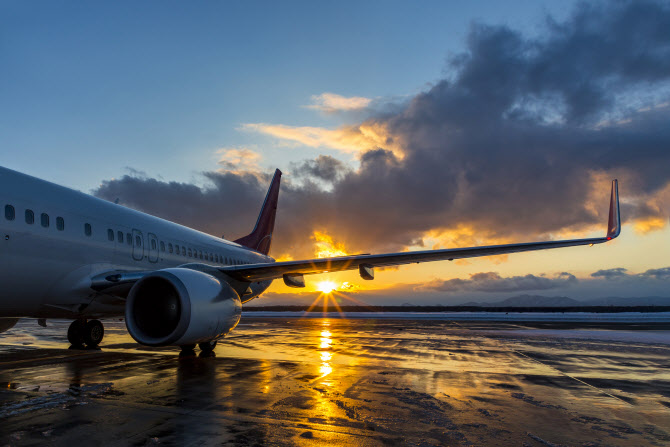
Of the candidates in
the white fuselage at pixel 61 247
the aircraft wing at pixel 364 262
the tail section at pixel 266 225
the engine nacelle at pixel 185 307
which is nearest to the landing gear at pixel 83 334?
the white fuselage at pixel 61 247

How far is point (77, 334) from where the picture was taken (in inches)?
456

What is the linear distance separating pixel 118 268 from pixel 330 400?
22.2ft

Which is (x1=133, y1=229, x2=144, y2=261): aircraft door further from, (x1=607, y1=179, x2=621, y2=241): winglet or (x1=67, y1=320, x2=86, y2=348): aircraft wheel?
(x1=607, y1=179, x2=621, y2=241): winglet

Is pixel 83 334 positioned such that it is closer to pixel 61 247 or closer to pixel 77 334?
pixel 77 334

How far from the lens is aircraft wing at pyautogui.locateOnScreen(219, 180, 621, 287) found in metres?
10.3

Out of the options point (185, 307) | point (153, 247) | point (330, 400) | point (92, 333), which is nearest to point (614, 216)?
point (330, 400)

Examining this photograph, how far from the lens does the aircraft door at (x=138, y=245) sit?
10661 millimetres

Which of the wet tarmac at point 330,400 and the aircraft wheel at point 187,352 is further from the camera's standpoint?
the aircraft wheel at point 187,352

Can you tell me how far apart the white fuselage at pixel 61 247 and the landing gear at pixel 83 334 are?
2048 mm

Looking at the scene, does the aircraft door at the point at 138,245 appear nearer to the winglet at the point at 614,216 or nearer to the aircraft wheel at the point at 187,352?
the aircraft wheel at the point at 187,352

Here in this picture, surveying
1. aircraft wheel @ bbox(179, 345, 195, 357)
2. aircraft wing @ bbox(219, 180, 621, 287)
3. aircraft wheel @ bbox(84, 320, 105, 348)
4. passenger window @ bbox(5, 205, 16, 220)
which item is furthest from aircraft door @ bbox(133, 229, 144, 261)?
passenger window @ bbox(5, 205, 16, 220)

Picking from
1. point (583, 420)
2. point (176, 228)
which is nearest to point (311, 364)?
point (583, 420)

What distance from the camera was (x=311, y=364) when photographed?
28.8 ft

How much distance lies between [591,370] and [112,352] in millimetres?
10906
